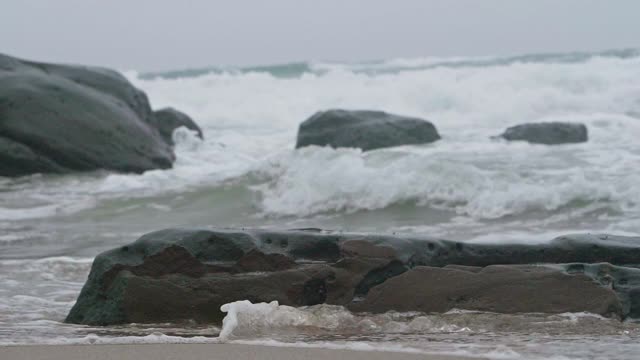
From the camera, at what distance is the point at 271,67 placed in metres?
38.6

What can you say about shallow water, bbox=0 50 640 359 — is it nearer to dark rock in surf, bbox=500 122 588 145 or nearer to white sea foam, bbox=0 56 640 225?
white sea foam, bbox=0 56 640 225

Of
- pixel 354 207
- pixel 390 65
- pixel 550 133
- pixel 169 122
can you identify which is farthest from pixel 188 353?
pixel 390 65

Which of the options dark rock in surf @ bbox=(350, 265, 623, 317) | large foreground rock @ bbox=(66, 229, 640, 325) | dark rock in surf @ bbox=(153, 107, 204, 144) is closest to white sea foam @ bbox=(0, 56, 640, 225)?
dark rock in surf @ bbox=(153, 107, 204, 144)

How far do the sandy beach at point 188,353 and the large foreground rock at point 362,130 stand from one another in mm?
10008

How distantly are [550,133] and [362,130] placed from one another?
9.13 feet

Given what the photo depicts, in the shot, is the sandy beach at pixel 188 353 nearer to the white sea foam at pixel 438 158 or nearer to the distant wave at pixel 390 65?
the white sea foam at pixel 438 158

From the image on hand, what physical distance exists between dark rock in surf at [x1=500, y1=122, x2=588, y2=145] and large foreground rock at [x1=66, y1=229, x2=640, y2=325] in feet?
31.3

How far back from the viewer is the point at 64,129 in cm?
1168

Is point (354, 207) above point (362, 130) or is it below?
below

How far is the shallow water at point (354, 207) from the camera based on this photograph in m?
4.12

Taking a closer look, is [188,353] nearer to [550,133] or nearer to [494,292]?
[494,292]

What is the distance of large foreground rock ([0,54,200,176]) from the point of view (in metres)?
11.5

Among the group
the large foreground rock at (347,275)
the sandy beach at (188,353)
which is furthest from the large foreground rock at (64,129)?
the sandy beach at (188,353)

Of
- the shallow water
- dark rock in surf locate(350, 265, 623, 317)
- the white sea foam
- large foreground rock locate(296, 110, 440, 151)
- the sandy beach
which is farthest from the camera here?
large foreground rock locate(296, 110, 440, 151)
